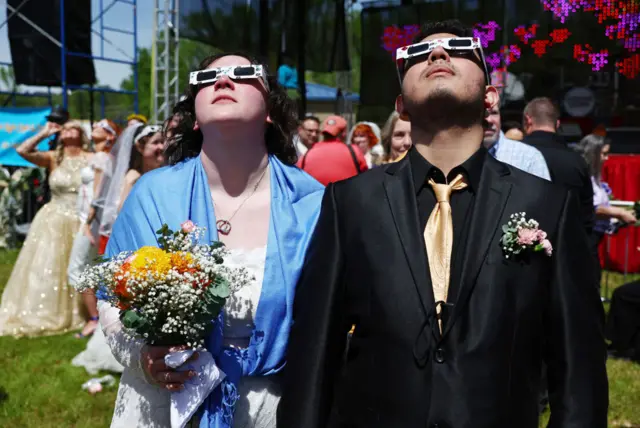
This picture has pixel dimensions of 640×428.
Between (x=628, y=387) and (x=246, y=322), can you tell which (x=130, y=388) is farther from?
(x=628, y=387)

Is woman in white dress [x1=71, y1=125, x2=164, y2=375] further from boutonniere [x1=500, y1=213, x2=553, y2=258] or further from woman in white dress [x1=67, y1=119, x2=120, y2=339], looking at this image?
boutonniere [x1=500, y1=213, x2=553, y2=258]

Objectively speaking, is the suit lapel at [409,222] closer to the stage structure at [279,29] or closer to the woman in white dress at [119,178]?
the woman in white dress at [119,178]

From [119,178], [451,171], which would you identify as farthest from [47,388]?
[451,171]

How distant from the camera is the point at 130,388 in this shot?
2.38m

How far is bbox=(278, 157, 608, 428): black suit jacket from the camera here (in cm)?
179

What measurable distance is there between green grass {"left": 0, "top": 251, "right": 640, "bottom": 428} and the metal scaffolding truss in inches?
231

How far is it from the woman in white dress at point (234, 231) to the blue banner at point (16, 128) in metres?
11.9

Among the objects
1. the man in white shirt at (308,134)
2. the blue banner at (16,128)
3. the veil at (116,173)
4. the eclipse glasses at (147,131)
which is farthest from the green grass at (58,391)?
the blue banner at (16,128)

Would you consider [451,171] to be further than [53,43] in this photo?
No

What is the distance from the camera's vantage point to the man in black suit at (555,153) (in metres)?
4.83

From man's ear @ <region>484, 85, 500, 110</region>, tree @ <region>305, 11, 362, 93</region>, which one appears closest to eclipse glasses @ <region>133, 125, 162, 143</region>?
man's ear @ <region>484, 85, 500, 110</region>

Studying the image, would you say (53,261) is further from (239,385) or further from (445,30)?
(445,30)

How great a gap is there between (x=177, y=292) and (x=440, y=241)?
764 mm

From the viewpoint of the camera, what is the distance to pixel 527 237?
1.77m
